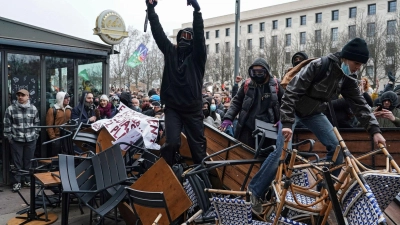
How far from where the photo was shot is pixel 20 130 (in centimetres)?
662

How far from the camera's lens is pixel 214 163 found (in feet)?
12.3

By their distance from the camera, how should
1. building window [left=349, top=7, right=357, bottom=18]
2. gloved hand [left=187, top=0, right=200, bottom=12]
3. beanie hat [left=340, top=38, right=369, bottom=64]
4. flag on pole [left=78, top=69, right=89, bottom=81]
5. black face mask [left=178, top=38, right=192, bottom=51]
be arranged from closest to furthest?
beanie hat [left=340, top=38, right=369, bottom=64] → gloved hand [left=187, top=0, right=200, bottom=12] → black face mask [left=178, top=38, right=192, bottom=51] → flag on pole [left=78, top=69, right=89, bottom=81] → building window [left=349, top=7, right=357, bottom=18]

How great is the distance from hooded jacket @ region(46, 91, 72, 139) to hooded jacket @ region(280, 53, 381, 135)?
5087 millimetres

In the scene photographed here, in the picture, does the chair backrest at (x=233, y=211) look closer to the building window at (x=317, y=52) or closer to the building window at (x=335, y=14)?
the building window at (x=317, y=52)

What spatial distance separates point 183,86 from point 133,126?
1.36 meters

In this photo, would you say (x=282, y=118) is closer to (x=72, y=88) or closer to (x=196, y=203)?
(x=196, y=203)

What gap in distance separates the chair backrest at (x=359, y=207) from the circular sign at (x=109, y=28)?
652cm

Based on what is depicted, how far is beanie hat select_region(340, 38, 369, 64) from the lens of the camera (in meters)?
3.30

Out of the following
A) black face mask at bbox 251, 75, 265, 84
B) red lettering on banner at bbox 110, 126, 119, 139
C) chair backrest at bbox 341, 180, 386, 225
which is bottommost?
chair backrest at bbox 341, 180, 386, 225

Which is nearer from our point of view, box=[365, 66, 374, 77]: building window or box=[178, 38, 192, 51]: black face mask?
box=[178, 38, 192, 51]: black face mask

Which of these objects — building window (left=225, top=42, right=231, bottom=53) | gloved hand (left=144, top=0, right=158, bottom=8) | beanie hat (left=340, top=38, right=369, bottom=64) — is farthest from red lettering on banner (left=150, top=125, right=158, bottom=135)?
building window (left=225, top=42, right=231, bottom=53)

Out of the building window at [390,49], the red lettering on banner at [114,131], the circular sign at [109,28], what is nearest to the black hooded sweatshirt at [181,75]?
the red lettering on banner at [114,131]

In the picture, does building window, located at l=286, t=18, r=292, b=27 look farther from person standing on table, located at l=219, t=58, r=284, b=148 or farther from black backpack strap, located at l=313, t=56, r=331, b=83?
black backpack strap, located at l=313, t=56, r=331, b=83

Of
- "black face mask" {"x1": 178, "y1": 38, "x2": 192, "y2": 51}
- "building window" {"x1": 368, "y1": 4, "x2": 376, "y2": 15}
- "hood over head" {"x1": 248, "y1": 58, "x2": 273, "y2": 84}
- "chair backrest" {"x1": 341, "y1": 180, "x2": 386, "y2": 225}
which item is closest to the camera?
"chair backrest" {"x1": 341, "y1": 180, "x2": 386, "y2": 225}
